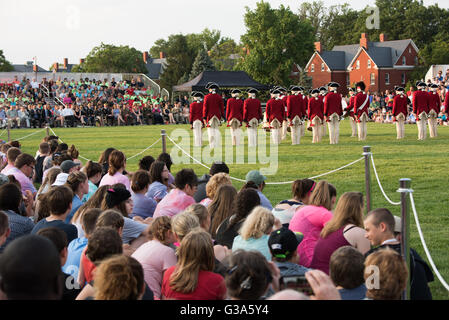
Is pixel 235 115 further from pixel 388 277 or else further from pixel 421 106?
pixel 388 277

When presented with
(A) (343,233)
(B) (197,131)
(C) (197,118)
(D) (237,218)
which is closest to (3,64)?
(C) (197,118)

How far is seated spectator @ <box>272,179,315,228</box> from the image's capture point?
21.7 ft

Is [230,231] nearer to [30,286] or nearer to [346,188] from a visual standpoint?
[30,286]

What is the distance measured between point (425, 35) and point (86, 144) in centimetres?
7186

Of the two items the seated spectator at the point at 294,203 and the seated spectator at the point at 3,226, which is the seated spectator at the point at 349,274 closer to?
the seated spectator at the point at 294,203

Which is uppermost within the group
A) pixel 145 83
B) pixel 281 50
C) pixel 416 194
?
pixel 281 50

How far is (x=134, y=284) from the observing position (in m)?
3.50

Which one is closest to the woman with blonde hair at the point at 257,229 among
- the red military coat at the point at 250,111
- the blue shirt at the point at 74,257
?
the blue shirt at the point at 74,257

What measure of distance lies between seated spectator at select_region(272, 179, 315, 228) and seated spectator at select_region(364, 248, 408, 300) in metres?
2.77

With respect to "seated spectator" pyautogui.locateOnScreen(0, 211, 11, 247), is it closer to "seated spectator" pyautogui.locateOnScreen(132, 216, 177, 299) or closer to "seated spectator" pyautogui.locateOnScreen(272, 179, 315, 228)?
"seated spectator" pyautogui.locateOnScreen(132, 216, 177, 299)

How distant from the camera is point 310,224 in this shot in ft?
19.9

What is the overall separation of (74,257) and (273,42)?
223 ft

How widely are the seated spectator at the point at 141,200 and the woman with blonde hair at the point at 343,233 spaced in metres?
2.87

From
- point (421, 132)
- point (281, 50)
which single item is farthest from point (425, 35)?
point (421, 132)
